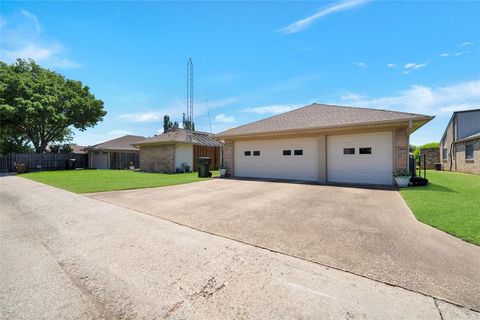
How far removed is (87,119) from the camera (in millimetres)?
27250

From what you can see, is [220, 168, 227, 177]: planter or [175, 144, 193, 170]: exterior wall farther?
[175, 144, 193, 170]: exterior wall

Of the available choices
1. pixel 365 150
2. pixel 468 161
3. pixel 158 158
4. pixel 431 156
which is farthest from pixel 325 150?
pixel 431 156

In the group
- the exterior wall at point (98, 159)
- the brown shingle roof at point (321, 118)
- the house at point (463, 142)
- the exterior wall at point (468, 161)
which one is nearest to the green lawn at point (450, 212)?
the brown shingle roof at point (321, 118)

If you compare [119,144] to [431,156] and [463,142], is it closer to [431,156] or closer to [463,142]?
[463,142]

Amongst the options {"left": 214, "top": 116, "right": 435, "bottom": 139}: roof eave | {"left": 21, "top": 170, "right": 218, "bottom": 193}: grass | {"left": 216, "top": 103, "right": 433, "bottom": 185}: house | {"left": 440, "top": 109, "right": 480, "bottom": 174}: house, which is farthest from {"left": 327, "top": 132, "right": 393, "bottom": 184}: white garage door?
{"left": 440, "top": 109, "right": 480, "bottom": 174}: house

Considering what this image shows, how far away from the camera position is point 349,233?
422cm

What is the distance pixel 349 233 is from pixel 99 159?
3038cm

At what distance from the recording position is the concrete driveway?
8.84ft

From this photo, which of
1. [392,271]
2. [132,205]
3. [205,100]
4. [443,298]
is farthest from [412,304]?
[205,100]

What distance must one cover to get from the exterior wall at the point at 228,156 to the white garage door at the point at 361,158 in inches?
255

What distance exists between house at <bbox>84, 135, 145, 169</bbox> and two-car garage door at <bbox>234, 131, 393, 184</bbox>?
60.9ft

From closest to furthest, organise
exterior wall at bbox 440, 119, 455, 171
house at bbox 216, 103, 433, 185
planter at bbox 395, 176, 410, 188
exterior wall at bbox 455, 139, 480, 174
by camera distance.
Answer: planter at bbox 395, 176, 410, 188, house at bbox 216, 103, 433, 185, exterior wall at bbox 455, 139, 480, 174, exterior wall at bbox 440, 119, 455, 171

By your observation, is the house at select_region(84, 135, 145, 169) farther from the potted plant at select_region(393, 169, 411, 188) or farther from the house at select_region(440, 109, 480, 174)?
the house at select_region(440, 109, 480, 174)

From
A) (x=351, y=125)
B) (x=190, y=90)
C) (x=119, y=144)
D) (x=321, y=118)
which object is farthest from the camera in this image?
(x=119, y=144)
